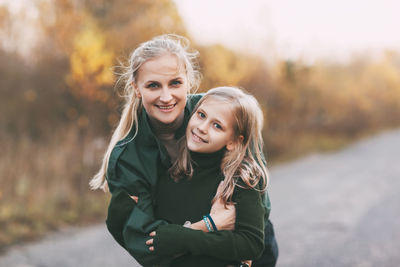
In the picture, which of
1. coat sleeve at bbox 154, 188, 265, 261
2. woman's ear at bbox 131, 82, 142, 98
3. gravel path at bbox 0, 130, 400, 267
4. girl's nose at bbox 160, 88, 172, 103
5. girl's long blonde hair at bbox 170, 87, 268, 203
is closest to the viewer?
coat sleeve at bbox 154, 188, 265, 261

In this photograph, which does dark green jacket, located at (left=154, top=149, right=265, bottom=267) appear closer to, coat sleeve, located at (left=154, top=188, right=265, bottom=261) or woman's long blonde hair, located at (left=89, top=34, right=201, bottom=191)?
coat sleeve, located at (left=154, top=188, right=265, bottom=261)

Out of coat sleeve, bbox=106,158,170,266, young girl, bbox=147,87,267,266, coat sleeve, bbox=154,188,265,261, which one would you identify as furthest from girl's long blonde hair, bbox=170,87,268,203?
coat sleeve, bbox=106,158,170,266

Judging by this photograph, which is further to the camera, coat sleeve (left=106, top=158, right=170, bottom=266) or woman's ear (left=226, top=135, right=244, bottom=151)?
woman's ear (left=226, top=135, right=244, bottom=151)

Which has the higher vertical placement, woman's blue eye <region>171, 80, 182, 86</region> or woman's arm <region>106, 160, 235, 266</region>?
woman's blue eye <region>171, 80, 182, 86</region>

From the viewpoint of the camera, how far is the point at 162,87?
81.2 inches

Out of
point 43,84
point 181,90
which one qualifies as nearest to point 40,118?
point 43,84

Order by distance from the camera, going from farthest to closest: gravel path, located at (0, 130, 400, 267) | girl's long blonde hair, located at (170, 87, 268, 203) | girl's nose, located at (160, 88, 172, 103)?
gravel path, located at (0, 130, 400, 267) → girl's nose, located at (160, 88, 172, 103) → girl's long blonde hair, located at (170, 87, 268, 203)

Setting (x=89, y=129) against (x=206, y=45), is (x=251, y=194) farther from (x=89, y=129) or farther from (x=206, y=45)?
(x=206, y=45)

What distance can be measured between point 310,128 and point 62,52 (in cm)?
1013

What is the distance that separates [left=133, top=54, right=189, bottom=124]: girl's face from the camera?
2053mm

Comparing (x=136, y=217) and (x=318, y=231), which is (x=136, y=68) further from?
(x=318, y=231)

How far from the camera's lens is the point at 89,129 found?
22.9 feet

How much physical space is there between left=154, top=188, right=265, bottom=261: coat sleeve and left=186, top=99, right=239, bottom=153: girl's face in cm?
30

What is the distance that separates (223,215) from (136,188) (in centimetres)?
46
